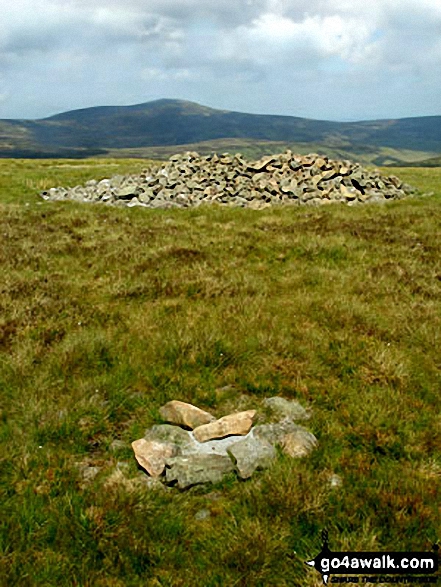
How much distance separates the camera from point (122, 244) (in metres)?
15.1

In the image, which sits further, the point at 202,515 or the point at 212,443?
the point at 212,443

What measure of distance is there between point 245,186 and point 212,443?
21538mm

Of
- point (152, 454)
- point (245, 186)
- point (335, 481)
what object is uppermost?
point (245, 186)

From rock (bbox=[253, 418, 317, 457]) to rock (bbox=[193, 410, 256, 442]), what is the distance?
0.14m

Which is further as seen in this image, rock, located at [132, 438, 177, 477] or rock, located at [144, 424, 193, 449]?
rock, located at [144, 424, 193, 449]

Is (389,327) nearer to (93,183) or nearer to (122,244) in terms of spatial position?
(122,244)

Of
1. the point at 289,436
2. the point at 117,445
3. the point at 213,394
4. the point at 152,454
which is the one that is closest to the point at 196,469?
the point at 152,454

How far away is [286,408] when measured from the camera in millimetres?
6113

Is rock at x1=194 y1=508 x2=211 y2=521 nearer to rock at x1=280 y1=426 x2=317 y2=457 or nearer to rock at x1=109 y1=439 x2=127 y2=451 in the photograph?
rock at x1=280 y1=426 x2=317 y2=457

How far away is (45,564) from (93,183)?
2943 cm

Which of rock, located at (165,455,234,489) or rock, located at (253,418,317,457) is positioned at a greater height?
rock, located at (253,418,317,457)

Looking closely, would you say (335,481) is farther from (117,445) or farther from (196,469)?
(117,445)

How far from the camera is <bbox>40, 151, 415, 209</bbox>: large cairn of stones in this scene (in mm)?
23781

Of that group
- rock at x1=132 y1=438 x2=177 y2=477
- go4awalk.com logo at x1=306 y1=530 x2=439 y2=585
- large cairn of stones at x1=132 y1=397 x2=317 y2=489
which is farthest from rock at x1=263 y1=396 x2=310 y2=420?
go4awalk.com logo at x1=306 y1=530 x2=439 y2=585
